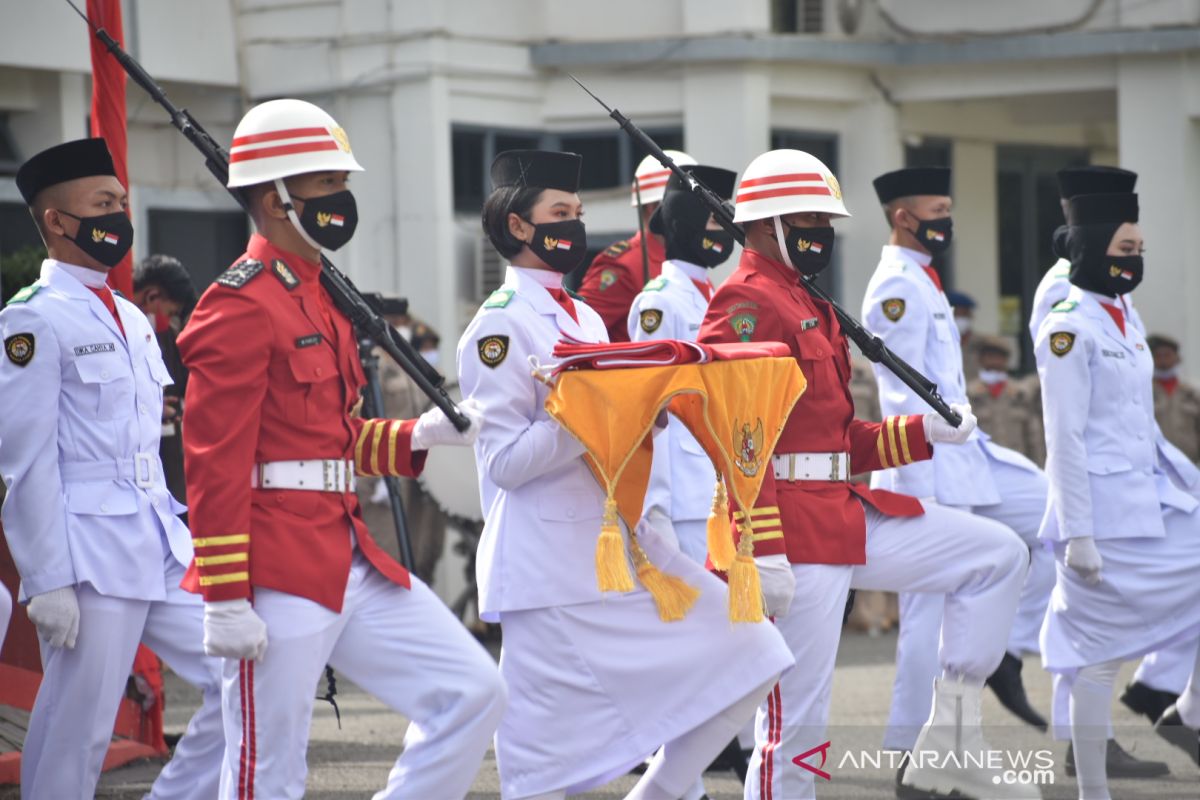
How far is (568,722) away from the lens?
5.68 meters

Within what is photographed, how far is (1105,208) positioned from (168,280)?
391 centimetres

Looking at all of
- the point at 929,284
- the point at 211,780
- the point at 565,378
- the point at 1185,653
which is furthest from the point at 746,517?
the point at 1185,653

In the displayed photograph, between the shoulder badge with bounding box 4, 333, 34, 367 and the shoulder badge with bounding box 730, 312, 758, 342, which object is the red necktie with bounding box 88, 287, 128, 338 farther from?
the shoulder badge with bounding box 730, 312, 758, 342

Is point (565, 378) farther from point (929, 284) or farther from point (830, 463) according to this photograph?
point (929, 284)

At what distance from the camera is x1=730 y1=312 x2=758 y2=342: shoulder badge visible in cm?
630

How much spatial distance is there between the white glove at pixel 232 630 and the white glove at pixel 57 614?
1.17 m

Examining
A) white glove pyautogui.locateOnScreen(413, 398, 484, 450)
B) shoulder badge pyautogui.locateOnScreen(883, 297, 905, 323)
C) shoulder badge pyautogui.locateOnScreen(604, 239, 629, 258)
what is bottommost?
white glove pyautogui.locateOnScreen(413, 398, 484, 450)

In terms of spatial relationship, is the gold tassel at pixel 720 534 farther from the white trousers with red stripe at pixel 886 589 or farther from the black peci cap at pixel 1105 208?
the black peci cap at pixel 1105 208

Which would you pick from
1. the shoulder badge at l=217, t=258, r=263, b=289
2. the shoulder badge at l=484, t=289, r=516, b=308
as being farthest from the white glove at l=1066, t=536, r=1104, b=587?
the shoulder badge at l=217, t=258, r=263, b=289

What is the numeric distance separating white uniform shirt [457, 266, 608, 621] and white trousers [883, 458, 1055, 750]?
202cm

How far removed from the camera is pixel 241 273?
530 cm

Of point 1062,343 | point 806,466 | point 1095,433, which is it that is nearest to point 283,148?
point 806,466

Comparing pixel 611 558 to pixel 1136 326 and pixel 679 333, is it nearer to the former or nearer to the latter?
pixel 679 333

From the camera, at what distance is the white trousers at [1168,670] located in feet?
28.1
